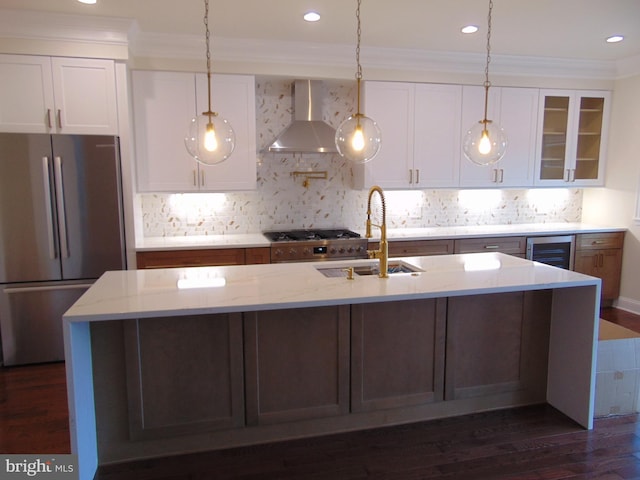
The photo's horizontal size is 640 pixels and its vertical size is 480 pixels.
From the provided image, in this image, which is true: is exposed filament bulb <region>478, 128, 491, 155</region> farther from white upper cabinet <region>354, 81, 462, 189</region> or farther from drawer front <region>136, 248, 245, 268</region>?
drawer front <region>136, 248, 245, 268</region>

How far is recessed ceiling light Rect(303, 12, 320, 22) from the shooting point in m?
3.43

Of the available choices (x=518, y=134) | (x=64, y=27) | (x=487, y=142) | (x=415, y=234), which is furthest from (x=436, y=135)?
(x=64, y=27)

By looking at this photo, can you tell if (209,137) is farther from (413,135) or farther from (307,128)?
(413,135)

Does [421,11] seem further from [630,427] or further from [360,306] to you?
[630,427]

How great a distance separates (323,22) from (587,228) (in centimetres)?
359

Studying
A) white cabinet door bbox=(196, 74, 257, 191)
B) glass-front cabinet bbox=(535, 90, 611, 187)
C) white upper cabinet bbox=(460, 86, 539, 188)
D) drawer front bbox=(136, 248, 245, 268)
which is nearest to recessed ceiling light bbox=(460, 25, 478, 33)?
white upper cabinet bbox=(460, 86, 539, 188)

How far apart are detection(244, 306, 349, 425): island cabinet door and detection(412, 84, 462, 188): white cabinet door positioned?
2.59 m

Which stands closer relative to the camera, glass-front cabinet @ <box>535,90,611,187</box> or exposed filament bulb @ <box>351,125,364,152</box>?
exposed filament bulb @ <box>351,125,364,152</box>

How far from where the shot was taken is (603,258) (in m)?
5.02

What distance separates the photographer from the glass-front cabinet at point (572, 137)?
16.4 ft

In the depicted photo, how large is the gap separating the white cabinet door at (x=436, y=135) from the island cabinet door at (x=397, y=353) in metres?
2.31

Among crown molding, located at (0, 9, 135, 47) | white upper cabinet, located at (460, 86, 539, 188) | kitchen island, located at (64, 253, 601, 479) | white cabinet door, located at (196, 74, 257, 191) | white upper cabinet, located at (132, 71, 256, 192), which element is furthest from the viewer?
white upper cabinet, located at (460, 86, 539, 188)

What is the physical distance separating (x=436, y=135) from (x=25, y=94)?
3.67 m

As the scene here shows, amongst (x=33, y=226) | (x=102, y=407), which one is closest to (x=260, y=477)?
(x=102, y=407)
